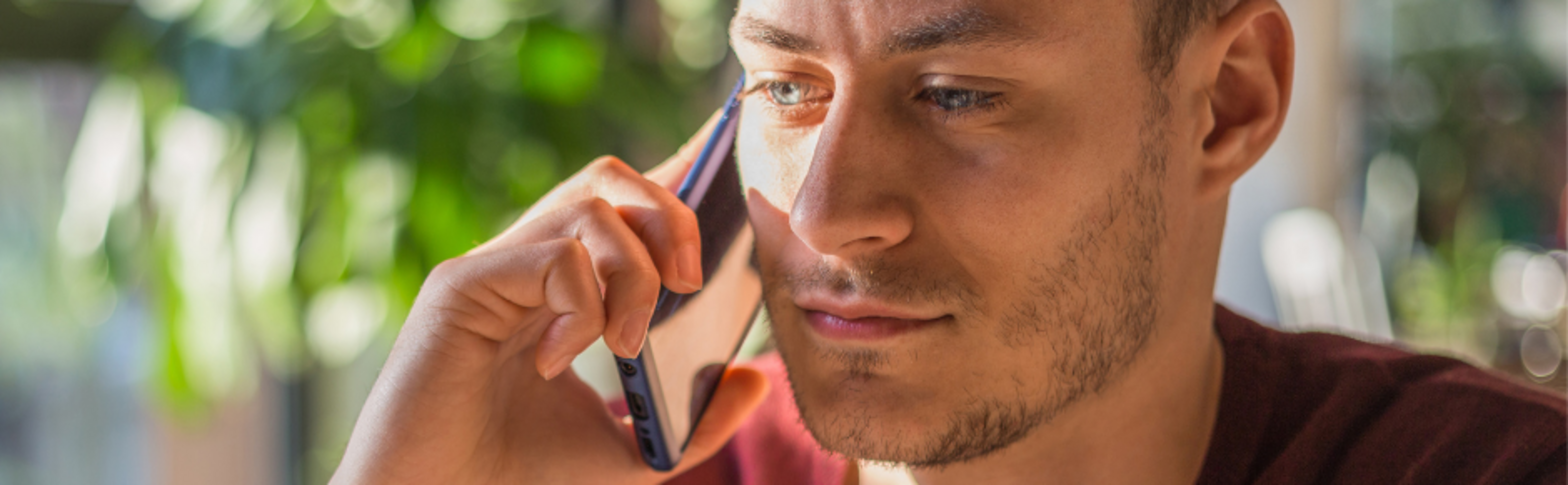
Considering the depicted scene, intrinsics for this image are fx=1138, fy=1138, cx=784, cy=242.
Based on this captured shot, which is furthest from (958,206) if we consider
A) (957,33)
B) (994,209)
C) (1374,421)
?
(1374,421)

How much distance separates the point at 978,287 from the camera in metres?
0.88

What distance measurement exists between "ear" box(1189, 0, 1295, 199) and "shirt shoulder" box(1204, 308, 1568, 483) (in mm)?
181

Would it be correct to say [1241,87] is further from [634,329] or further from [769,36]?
[634,329]

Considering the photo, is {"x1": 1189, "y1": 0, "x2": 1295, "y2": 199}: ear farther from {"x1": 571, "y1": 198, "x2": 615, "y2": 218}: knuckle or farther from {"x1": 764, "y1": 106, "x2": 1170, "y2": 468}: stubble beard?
{"x1": 571, "y1": 198, "x2": 615, "y2": 218}: knuckle

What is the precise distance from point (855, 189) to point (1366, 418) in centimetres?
51

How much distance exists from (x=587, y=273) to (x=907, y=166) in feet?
0.83

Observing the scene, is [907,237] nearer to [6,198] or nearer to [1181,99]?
[1181,99]

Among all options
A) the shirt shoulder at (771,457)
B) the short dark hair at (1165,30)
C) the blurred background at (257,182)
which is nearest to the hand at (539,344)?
the shirt shoulder at (771,457)

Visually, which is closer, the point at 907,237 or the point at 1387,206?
the point at 907,237

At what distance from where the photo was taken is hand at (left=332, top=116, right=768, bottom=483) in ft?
2.75

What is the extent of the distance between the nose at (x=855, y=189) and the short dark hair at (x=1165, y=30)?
0.71ft

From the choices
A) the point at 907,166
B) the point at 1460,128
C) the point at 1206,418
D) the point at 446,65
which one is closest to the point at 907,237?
the point at 907,166

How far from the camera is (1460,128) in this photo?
12.1 feet

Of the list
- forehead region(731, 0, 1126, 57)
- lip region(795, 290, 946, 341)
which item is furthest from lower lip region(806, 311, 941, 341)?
forehead region(731, 0, 1126, 57)
